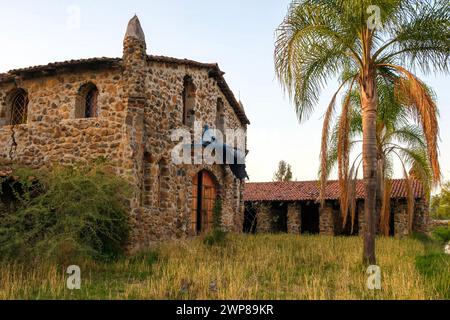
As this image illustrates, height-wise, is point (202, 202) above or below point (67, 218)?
above

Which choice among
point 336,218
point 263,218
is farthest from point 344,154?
point 336,218

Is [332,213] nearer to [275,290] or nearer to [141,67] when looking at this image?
[141,67]

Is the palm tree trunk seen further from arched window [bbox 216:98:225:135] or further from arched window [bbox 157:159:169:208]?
arched window [bbox 216:98:225:135]

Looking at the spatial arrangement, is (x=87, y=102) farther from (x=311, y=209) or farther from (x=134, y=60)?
(x=311, y=209)

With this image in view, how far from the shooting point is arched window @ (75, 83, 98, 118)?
1389 cm

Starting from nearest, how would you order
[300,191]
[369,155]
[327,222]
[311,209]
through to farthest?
[369,155] < [327,222] < [300,191] < [311,209]

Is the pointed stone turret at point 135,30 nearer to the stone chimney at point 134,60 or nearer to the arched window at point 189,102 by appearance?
the stone chimney at point 134,60

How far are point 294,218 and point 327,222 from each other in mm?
1915

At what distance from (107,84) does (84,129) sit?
5.19ft

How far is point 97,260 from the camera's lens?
37.2ft

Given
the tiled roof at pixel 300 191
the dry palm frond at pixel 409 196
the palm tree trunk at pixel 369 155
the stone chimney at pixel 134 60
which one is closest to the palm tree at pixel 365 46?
the palm tree trunk at pixel 369 155

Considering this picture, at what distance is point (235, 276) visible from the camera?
9172 mm

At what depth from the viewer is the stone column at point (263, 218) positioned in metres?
25.3
